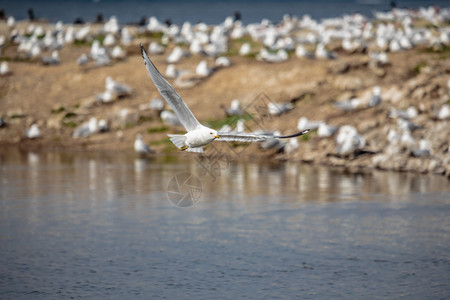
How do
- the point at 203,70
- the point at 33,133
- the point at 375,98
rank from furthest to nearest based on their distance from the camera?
1. the point at 203,70
2. the point at 33,133
3. the point at 375,98

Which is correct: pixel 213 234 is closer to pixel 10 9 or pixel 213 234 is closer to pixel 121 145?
pixel 121 145

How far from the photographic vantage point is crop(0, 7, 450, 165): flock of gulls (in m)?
26.1

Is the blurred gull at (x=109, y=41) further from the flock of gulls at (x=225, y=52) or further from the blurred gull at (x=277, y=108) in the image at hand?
the blurred gull at (x=277, y=108)

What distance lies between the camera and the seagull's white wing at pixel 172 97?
485 inches

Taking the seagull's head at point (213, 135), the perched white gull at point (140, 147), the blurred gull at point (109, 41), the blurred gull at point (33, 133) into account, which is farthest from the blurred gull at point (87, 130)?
the seagull's head at point (213, 135)

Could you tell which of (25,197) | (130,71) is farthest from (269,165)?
(130,71)

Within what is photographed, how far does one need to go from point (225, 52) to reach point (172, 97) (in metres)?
24.8

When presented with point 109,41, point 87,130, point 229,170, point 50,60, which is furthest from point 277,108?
point 109,41

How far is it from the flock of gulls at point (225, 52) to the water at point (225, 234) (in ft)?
6.61

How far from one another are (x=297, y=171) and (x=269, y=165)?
4.81 feet

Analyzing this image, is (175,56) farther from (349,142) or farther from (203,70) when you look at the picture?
(349,142)

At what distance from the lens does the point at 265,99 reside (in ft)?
100

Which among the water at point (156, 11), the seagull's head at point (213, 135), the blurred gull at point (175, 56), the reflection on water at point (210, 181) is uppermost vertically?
the water at point (156, 11)

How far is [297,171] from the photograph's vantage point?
25266 mm
